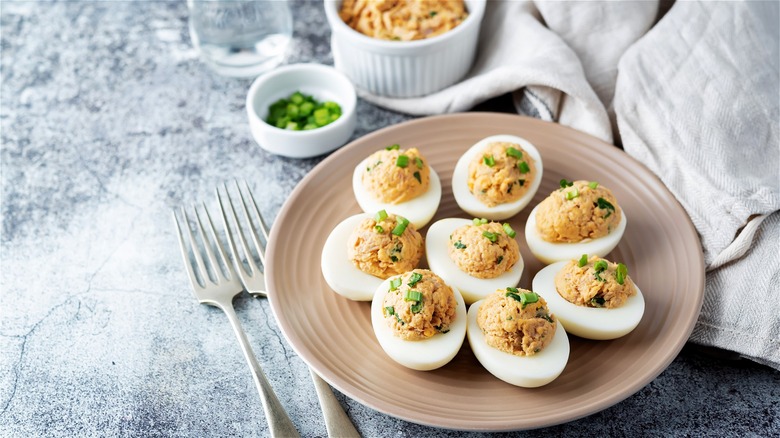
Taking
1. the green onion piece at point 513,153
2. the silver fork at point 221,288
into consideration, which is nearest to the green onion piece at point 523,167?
the green onion piece at point 513,153

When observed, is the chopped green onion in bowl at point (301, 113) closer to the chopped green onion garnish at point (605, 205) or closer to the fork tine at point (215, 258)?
the fork tine at point (215, 258)

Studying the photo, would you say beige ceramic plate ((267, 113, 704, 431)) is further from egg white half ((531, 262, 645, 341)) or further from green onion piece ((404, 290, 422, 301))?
green onion piece ((404, 290, 422, 301))

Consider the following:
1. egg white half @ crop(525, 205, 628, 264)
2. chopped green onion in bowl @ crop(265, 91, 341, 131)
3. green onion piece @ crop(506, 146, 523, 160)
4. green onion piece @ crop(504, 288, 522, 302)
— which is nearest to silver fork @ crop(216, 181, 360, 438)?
chopped green onion in bowl @ crop(265, 91, 341, 131)

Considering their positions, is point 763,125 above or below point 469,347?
above

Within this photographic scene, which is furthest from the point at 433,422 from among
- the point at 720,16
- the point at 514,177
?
the point at 720,16

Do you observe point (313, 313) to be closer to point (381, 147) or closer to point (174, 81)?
point (381, 147)

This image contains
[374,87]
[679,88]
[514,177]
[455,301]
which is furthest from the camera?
[374,87]
